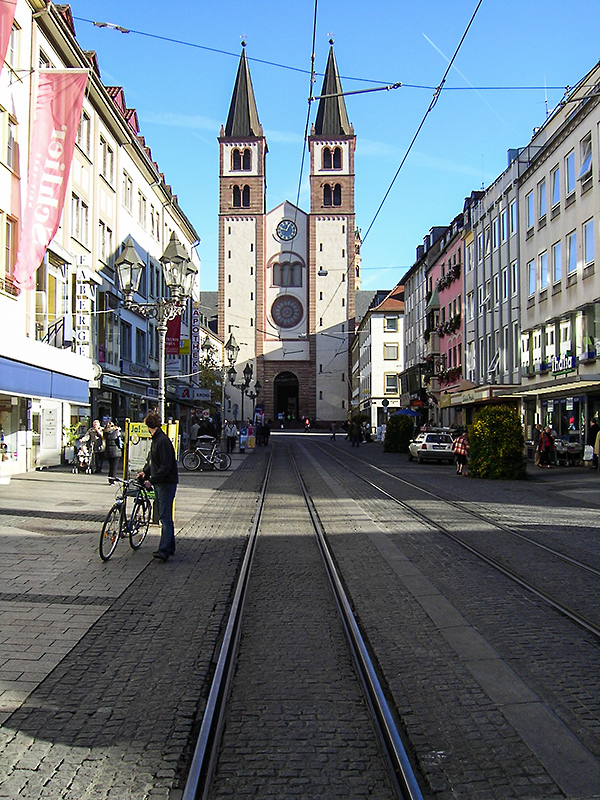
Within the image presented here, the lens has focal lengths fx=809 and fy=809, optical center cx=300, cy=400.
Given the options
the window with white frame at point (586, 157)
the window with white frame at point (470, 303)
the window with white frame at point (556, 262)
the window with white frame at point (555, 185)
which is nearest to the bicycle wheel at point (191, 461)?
the window with white frame at point (556, 262)

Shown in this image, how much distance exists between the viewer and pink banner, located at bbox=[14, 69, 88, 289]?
729 inches

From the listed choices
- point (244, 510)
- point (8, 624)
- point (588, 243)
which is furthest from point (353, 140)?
point (8, 624)

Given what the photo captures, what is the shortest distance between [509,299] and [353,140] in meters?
59.3

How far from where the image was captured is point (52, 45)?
79.6ft

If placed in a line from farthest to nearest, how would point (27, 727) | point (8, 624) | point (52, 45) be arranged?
point (52, 45)
point (8, 624)
point (27, 727)

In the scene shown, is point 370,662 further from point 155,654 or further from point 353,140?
point 353,140

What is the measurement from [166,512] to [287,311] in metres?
82.8

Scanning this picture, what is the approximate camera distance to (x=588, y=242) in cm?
2800

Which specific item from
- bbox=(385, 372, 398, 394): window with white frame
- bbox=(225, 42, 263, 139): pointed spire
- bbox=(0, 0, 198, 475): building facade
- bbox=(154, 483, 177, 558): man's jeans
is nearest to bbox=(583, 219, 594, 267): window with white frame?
bbox=(0, 0, 198, 475): building facade

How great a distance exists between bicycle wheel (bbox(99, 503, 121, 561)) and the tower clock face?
82120 mm

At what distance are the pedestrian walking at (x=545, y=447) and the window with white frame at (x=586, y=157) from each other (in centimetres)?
894

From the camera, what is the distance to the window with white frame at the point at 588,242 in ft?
90.4

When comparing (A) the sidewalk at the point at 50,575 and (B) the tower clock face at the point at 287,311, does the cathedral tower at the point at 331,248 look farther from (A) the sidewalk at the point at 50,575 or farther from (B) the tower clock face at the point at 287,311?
(A) the sidewalk at the point at 50,575

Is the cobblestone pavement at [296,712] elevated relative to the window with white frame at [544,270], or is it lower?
lower
